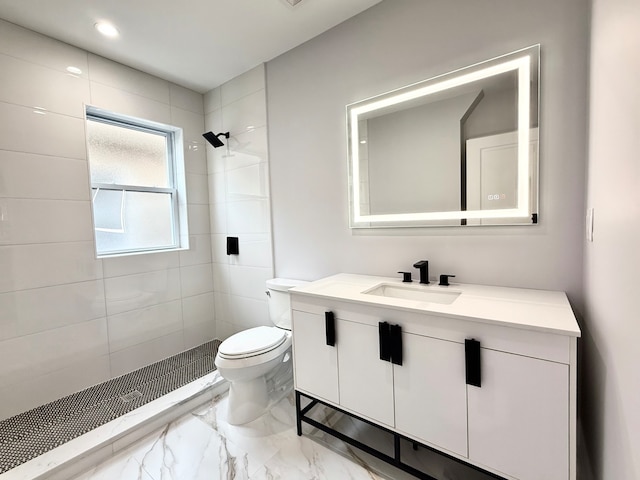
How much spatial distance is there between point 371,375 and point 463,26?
1.76m

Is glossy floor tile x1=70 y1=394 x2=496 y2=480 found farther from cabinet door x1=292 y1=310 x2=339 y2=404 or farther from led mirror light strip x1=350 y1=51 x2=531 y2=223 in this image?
led mirror light strip x1=350 y1=51 x2=531 y2=223

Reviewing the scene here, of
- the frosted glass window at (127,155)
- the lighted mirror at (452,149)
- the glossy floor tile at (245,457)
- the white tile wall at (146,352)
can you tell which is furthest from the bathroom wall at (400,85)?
the white tile wall at (146,352)

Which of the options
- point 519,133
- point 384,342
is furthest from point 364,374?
point 519,133

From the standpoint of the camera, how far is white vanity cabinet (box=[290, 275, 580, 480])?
97cm

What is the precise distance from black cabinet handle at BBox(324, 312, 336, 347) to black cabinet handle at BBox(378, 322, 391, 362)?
0.26 metres

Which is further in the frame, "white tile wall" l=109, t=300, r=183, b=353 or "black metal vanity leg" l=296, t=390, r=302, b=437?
"white tile wall" l=109, t=300, r=183, b=353

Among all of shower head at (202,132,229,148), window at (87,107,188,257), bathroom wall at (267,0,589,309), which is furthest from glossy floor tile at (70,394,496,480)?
shower head at (202,132,229,148)

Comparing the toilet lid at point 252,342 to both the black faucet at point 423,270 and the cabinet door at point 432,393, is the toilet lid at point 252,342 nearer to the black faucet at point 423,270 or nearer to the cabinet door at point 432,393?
the cabinet door at point 432,393

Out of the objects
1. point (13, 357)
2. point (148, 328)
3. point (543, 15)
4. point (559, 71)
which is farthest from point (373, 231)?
point (13, 357)

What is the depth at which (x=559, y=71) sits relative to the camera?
4.22 ft

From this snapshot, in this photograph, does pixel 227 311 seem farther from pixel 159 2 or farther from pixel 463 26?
pixel 463 26

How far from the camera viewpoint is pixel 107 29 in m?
1.87

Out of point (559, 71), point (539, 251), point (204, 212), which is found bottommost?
point (539, 251)

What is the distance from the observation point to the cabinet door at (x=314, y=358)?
1505 millimetres
